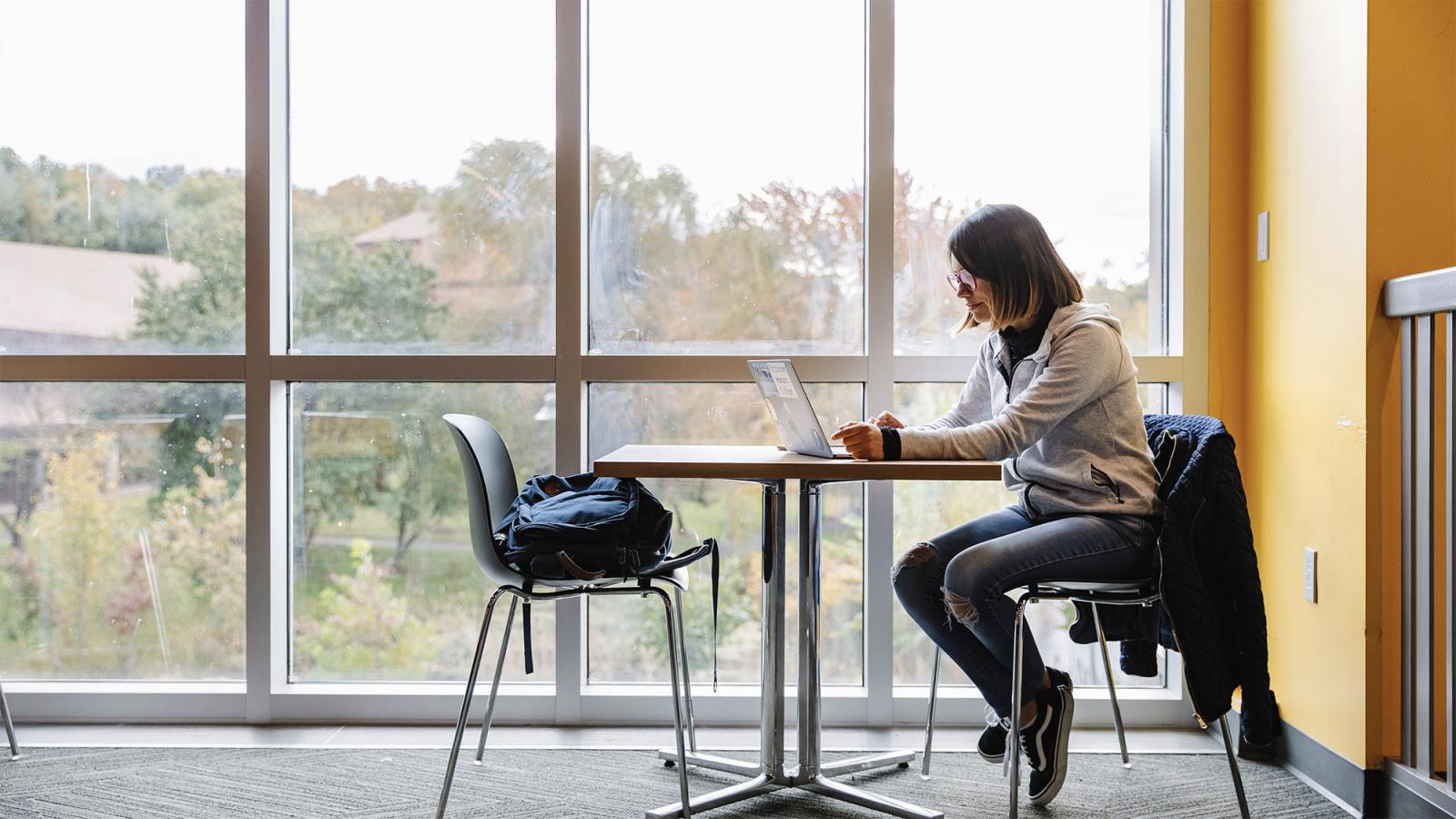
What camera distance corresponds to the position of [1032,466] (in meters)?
2.14

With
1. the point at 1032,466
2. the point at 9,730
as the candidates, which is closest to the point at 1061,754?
the point at 1032,466

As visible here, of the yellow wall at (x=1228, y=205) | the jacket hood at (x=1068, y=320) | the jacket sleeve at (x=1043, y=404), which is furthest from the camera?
the yellow wall at (x=1228, y=205)

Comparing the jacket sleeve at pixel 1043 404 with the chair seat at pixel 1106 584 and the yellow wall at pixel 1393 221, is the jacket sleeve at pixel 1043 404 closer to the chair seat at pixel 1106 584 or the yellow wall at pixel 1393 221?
the chair seat at pixel 1106 584

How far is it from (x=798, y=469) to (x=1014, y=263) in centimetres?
64

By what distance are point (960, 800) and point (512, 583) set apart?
3.37ft

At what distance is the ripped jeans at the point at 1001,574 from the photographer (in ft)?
6.49

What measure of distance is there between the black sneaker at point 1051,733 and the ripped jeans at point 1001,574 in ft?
0.13

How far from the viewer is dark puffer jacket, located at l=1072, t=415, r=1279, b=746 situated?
190 cm

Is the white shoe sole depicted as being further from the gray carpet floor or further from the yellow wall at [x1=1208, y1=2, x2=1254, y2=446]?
the yellow wall at [x1=1208, y1=2, x2=1254, y2=446]

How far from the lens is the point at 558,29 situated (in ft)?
8.83

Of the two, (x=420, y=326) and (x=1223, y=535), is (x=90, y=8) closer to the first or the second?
(x=420, y=326)

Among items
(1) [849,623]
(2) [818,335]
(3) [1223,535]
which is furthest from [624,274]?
(3) [1223,535]

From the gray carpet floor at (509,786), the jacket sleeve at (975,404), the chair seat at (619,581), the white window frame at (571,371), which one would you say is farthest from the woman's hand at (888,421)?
the gray carpet floor at (509,786)

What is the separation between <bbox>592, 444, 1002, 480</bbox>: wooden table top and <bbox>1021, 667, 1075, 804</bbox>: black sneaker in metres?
0.51
